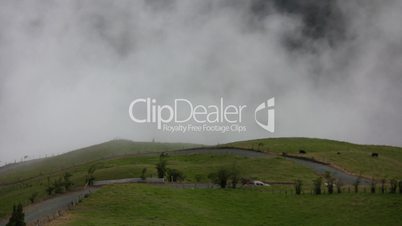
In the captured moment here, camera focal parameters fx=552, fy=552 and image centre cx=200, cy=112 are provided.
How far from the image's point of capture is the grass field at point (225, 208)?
169 feet

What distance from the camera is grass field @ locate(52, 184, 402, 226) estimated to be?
51.7 metres

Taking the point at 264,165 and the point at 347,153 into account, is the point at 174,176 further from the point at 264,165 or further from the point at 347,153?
the point at 347,153

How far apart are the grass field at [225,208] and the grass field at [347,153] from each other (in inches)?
1600

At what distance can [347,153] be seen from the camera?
12050cm

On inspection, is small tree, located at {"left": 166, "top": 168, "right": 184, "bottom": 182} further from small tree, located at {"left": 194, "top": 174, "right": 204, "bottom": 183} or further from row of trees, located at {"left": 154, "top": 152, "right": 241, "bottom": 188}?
small tree, located at {"left": 194, "top": 174, "right": 204, "bottom": 183}

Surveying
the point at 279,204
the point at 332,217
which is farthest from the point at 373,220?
the point at 279,204

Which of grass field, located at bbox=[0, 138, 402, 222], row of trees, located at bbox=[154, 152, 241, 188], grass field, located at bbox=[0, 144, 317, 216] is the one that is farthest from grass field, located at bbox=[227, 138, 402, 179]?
row of trees, located at bbox=[154, 152, 241, 188]

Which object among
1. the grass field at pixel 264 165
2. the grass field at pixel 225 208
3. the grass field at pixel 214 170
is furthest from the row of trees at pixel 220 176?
the grass field at pixel 225 208

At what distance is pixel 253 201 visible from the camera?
2491 inches

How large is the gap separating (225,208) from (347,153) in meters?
67.6

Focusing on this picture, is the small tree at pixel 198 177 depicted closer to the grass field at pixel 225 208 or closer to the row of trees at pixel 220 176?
the row of trees at pixel 220 176

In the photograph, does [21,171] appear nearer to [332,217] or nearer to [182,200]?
[182,200]

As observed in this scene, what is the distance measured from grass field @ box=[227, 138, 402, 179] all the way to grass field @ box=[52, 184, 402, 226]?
1600 inches

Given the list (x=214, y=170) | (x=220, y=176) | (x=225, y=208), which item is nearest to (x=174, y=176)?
(x=214, y=170)
